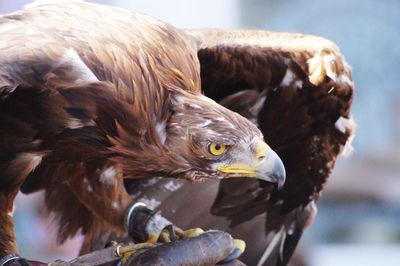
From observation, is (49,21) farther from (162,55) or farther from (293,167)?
(293,167)

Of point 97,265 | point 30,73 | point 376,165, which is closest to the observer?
point 30,73

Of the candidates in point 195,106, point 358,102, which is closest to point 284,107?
point 195,106

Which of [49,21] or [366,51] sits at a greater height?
[49,21]

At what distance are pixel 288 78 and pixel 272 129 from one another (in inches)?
11.4

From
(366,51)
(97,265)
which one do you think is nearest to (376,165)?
(366,51)

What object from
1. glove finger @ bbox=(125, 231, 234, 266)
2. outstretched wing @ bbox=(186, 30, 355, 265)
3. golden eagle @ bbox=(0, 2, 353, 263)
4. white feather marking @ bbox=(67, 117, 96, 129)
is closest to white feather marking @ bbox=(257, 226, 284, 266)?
outstretched wing @ bbox=(186, 30, 355, 265)

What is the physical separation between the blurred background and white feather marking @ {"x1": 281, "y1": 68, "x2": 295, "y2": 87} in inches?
94.8

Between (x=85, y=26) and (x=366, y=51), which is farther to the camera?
(x=366, y=51)

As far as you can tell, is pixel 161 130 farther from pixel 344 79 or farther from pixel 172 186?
pixel 172 186

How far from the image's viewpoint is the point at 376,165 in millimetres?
6645

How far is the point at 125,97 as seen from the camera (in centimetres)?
253

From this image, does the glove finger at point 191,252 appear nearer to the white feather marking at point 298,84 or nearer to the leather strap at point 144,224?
the leather strap at point 144,224

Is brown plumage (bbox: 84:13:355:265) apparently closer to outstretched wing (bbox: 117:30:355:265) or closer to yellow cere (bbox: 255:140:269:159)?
outstretched wing (bbox: 117:30:355:265)

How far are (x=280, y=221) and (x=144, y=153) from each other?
1168 millimetres
